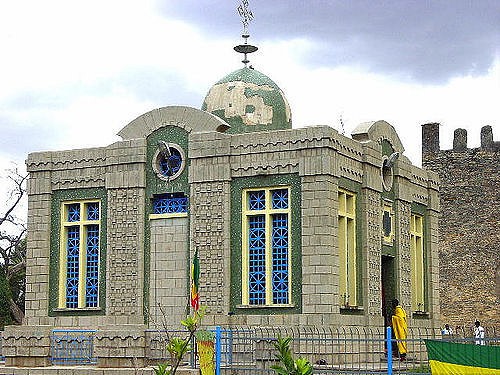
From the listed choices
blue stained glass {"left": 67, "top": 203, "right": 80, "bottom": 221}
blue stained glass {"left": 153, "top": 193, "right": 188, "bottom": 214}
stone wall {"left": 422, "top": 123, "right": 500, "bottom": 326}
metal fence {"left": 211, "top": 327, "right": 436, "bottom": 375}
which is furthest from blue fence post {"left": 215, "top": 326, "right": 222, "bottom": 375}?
stone wall {"left": 422, "top": 123, "right": 500, "bottom": 326}

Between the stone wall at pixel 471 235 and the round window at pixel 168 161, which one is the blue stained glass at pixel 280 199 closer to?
the round window at pixel 168 161

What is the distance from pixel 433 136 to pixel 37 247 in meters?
27.3

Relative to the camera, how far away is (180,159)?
22719mm

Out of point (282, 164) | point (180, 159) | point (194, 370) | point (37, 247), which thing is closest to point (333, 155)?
point (282, 164)

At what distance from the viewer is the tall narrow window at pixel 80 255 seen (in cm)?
2339

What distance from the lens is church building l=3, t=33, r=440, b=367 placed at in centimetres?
2092

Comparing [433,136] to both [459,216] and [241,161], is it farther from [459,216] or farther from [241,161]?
[241,161]

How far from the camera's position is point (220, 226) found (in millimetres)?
21859

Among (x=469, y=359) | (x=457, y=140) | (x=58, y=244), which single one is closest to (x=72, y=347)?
(x=58, y=244)

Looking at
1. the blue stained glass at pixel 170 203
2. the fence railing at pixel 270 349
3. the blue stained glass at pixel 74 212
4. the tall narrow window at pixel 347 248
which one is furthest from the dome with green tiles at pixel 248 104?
the fence railing at pixel 270 349

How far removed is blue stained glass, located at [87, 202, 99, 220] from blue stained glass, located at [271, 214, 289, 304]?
190 inches

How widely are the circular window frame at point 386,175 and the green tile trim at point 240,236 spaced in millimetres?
3541

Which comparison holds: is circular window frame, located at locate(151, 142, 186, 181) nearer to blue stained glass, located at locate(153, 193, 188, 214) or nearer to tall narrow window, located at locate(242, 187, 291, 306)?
blue stained glass, located at locate(153, 193, 188, 214)

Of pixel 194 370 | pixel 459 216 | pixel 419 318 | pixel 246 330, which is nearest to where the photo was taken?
pixel 194 370
